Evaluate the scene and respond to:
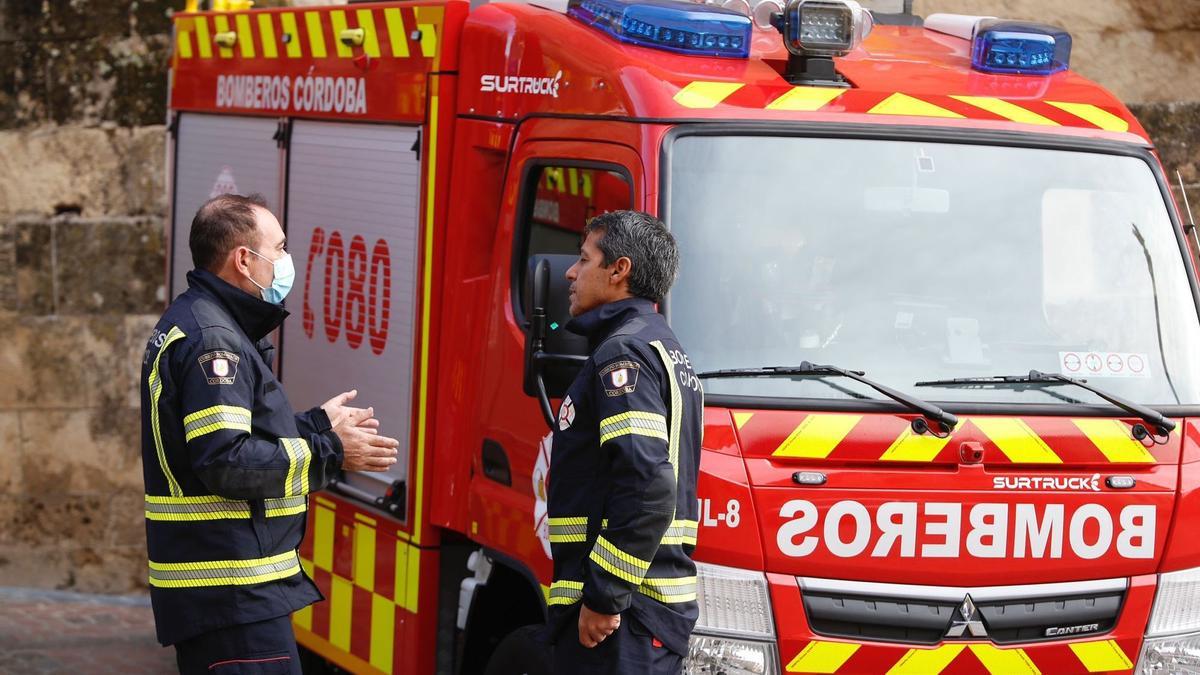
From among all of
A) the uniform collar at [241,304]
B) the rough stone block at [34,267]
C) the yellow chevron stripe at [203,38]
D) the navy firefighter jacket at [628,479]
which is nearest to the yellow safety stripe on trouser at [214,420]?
the uniform collar at [241,304]

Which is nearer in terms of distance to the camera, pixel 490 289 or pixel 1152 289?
pixel 1152 289

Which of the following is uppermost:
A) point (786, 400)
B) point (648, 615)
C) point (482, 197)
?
point (482, 197)

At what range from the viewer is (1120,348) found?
175 inches

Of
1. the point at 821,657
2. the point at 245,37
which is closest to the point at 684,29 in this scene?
the point at 821,657

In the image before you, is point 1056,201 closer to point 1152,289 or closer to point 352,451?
point 1152,289

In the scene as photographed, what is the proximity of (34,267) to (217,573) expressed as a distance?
215 inches

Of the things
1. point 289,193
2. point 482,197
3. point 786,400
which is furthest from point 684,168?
point 289,193

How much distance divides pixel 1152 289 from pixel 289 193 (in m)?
2.94

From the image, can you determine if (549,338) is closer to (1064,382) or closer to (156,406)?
(156,406)

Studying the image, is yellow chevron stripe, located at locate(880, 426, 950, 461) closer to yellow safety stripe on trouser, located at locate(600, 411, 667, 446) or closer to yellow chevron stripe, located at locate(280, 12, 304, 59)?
yellow safety stripe on trouser, located at locate(600, 411, 667, 446)

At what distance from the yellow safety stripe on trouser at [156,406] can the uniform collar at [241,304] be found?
13 cm

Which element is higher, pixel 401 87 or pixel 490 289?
pixel 401 87

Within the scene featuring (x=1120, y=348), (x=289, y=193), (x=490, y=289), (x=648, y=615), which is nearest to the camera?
(x=648, y=615)

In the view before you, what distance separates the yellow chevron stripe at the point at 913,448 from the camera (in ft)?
13.5
